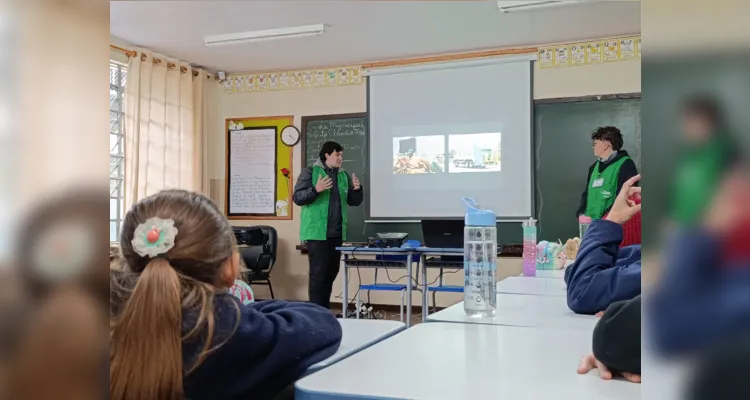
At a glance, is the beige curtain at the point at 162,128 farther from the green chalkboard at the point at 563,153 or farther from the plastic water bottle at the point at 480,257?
the plastic water bottle at the point at 480,257

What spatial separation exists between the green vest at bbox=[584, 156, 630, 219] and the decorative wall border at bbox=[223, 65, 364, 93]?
93.1 inches

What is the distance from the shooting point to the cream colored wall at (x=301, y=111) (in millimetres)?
4777

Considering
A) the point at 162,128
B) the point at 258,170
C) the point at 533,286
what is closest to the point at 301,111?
the point at 258,170

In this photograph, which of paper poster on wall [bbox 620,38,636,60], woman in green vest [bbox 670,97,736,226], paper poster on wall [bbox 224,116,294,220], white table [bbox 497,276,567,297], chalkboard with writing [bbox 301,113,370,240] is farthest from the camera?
paper poster on wall [bbox 224,116,294,220]

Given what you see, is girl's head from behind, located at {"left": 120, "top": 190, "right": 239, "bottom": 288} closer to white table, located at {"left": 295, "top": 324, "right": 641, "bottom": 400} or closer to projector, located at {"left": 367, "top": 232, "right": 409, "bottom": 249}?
white table, located at {"left": 295, "top": 324, "right": 641, "bottom": 400}

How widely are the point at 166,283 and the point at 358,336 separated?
0.47 metres

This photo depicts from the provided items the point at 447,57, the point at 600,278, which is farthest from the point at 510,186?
the point at 600,278

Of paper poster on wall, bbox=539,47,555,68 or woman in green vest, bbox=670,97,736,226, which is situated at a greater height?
paper poster on wall, bbox=539,47,555,68

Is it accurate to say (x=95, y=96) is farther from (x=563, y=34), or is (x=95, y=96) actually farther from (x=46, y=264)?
(x=563, y=34)

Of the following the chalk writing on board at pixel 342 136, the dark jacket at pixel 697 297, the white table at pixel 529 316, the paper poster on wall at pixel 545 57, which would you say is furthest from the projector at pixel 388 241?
the dark jacket at pixel 697 297

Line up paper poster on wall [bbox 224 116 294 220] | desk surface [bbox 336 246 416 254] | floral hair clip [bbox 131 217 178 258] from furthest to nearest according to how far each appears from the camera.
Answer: paper poster on wall [bbox 224 116 294 220] < desk surface [bbox 336 246 416 254] < floral hair clip [bbox 131 217 178 258]

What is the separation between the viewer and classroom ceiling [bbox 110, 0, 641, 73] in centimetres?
398

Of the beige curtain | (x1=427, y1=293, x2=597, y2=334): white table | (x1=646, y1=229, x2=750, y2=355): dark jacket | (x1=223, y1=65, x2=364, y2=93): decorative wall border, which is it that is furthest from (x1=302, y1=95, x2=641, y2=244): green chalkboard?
(x1=646, y1=229, x2=750, y2=355): dark jacket

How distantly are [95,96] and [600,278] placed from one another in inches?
49.6
